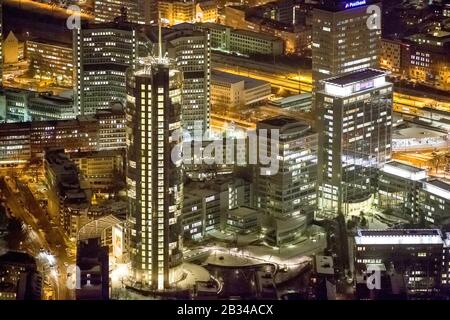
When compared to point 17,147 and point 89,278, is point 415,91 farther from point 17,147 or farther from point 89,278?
point 89,278

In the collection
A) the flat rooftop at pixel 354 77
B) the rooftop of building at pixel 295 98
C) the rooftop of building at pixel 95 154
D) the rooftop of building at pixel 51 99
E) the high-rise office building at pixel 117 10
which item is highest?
the flat rooftop at pixel 354 77

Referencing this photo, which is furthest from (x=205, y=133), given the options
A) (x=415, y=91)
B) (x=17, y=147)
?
(x=415, y=91)

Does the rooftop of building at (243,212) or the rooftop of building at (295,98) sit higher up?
the rooftop of building at (295,98)

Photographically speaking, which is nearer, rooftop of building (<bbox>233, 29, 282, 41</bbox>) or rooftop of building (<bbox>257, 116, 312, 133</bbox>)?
rooftop of building (<bbox>257, 116, 312, 133</bbox>)

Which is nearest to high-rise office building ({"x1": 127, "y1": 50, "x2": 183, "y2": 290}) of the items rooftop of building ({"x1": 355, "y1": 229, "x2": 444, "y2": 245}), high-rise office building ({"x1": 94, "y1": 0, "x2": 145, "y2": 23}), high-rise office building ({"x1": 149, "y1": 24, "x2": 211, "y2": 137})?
rooftop of building ({"x1": 355, "y1": 229, "x2": 444, "y2": 245})

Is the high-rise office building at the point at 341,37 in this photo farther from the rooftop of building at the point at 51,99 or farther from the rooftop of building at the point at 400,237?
the rooftop of building at the point at 400,237

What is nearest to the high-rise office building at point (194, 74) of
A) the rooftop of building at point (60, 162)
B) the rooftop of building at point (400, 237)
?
the rooftop of building at point (60, 162)

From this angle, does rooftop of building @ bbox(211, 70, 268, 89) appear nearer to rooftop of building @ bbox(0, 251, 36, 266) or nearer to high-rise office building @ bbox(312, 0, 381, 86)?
high-rise office building @ bbox(312, 0, 381, 86)
